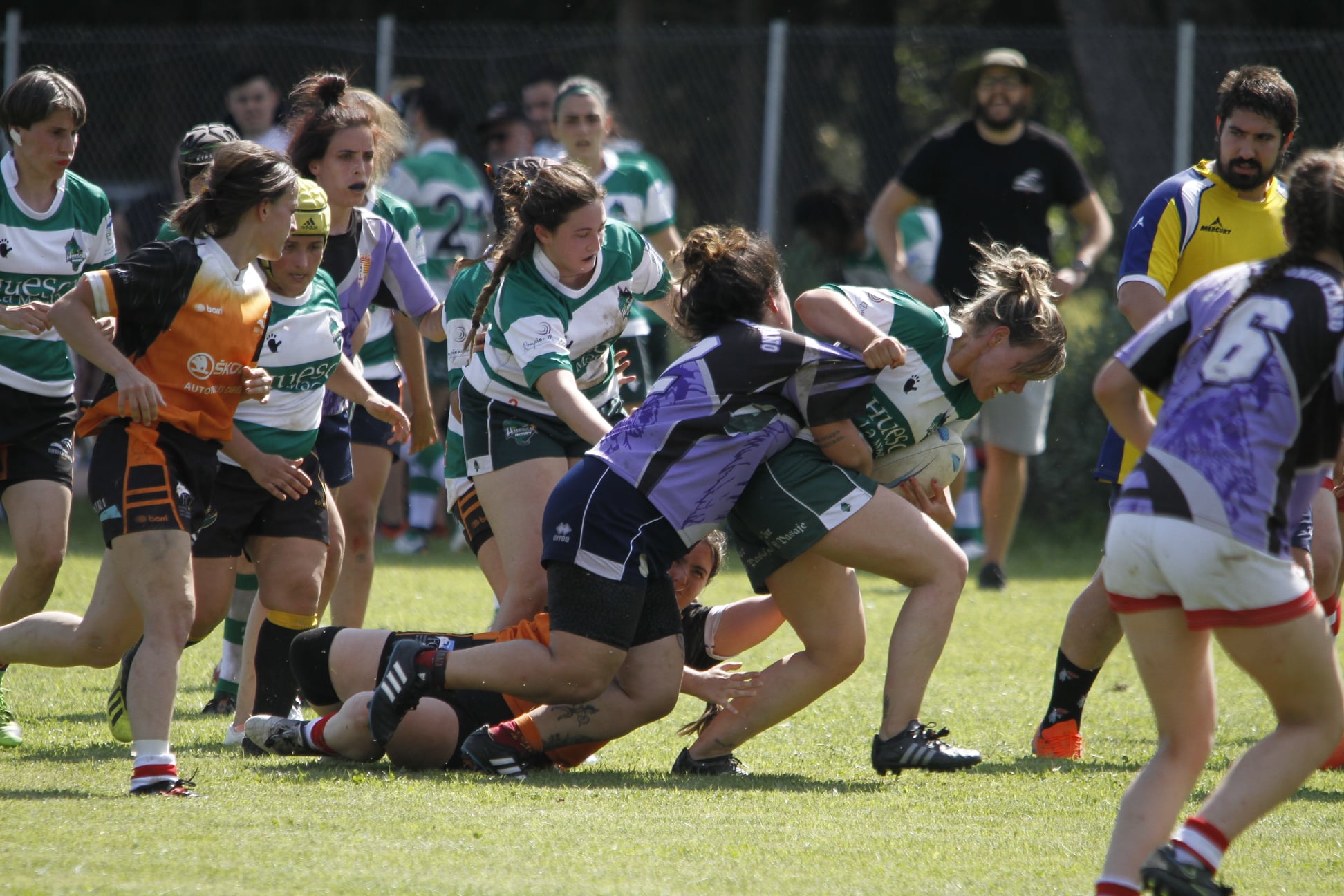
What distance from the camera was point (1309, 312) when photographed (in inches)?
115

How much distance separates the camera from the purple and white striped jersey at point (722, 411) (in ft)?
13.3

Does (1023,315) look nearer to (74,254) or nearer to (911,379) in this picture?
(911,379)

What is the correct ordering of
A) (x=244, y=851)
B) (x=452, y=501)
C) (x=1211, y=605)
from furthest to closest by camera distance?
(x=452, y=501), (x=244, y=851), (x=1211, y=605)

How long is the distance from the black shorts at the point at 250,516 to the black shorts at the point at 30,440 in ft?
2.32

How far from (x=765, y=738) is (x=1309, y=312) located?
8.44 ft

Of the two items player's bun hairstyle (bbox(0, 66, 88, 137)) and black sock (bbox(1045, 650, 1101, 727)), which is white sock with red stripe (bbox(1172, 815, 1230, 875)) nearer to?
black sock (bbox(1045, 650, 1101, 727))

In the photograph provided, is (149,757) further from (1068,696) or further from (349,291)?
(1068,696)

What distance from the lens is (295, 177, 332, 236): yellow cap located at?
14.9 ft

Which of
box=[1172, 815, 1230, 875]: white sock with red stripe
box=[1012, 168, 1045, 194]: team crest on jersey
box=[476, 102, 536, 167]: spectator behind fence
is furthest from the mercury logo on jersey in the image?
box=[476, 102, 536, 167]: spectator behind fence

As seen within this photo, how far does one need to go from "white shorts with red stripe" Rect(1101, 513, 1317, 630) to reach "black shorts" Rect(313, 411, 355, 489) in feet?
10.2

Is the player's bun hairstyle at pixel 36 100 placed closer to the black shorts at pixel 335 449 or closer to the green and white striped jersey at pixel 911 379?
the black shorts at pixel 335 449

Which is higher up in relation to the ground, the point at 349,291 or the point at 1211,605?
the point at 349,291

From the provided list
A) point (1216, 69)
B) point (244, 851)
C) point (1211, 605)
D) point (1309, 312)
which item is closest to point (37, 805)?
Answer: point (244, 851)

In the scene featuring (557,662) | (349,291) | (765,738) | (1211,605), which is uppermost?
(349,291)
